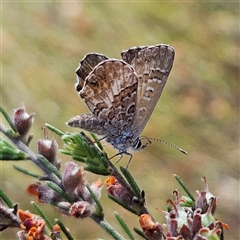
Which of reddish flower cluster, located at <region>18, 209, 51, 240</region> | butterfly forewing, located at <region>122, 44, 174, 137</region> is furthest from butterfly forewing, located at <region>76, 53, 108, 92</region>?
reddish flower cluster, located at <region>18, 209, 51, 240</region>

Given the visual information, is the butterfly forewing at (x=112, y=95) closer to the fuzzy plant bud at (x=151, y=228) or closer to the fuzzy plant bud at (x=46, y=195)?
the fuzzy plant bud at (x=46, y=195)

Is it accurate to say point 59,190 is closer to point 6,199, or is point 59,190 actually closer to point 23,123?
point 6,199

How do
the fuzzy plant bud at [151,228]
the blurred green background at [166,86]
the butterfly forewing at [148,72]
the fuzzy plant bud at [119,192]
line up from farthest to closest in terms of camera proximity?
1. the blurred green background at [166,86]
2. the butterfly forewing at [148,72]
3. the fuzzy plant bud at [119,192]
4. the fuzzy plant bud at [151,228]

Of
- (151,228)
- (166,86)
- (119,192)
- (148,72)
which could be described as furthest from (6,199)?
(166,86)

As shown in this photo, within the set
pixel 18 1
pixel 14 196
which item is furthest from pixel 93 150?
pixel 18 1

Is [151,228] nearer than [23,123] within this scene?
Yes

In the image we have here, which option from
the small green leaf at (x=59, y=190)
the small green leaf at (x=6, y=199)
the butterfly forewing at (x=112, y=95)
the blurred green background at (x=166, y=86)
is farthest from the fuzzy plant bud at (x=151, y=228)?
the blurred green background at (x=166, y=86)
